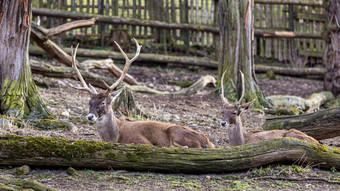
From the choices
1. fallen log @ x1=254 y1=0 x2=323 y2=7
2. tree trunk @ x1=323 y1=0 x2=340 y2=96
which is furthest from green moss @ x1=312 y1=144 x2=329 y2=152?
fallen log @ x1=254 y1=0 x2=323 y2=7

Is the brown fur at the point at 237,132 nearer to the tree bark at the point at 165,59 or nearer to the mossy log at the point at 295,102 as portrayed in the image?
the mossy log at the point at 295,102

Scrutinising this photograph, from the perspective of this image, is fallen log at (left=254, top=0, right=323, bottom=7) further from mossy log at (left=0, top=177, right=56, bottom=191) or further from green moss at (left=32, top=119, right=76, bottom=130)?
mossy log at (left=0, top=177, right=56, bottom=191)

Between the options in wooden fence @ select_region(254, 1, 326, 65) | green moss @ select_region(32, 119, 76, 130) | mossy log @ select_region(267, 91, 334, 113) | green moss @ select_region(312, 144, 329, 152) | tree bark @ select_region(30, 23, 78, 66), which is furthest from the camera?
wooden fence @ select_region(254, 1, 326, 65)

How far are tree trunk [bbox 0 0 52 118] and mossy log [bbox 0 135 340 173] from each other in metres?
2.61

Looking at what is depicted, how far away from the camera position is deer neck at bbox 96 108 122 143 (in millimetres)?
7461

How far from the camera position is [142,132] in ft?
24.7

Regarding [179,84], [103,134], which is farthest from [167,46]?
[103,134]

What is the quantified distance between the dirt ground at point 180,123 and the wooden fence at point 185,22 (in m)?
1.08

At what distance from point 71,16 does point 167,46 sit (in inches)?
126

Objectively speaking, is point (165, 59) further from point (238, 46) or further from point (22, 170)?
point (22, 170)

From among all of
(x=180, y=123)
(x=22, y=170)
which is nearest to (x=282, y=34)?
(x=180, y=123)

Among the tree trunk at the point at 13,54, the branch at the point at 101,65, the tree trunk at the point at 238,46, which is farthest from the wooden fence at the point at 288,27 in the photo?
the tree trunk at the point at 13,54

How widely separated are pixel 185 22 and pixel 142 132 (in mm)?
9880

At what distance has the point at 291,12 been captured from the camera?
18.0 metres
